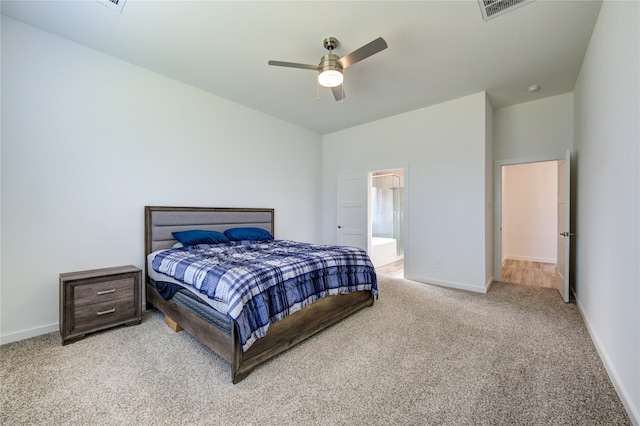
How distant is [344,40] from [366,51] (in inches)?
18.9

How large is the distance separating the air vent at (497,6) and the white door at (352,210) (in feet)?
9.92

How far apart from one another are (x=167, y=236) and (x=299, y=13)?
2.85m

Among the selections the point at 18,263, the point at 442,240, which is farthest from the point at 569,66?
the point at 18,263

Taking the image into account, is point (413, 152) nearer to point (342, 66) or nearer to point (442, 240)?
point (442, 240)

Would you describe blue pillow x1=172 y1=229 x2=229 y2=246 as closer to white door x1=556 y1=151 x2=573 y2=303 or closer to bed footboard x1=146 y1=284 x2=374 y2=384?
bed footboard x1=146 y1=284 x2=374 y2=384

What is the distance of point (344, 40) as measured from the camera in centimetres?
253

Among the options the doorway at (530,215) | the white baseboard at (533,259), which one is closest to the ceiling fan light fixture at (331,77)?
the doorway at (530,215)

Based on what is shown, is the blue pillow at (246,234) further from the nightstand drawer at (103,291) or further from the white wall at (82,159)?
the nightstand drawer at (103,291)

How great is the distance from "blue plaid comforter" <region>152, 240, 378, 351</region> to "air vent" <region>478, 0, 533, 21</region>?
255 centimetres

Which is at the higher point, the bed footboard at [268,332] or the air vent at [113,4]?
the air vent at [113,4]

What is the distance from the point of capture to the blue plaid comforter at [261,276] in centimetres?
186

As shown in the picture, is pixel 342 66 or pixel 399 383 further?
pixel 342 66

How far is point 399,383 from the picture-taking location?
179 cm

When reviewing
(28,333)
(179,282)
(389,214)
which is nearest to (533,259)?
(389,214)
